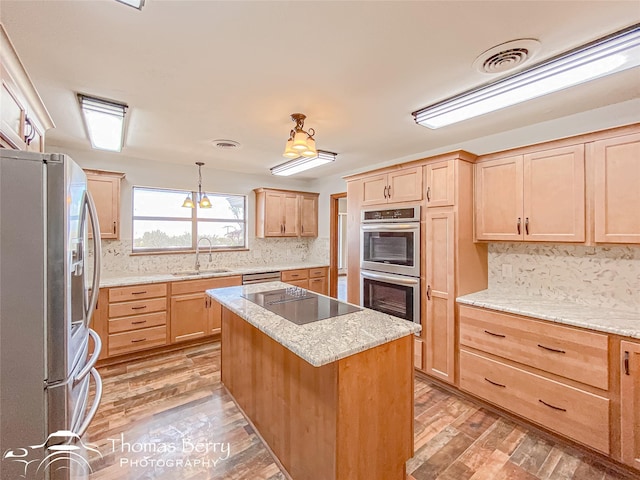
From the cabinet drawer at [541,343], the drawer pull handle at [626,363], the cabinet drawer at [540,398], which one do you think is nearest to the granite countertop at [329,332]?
the cabinet drawer at [541,343]

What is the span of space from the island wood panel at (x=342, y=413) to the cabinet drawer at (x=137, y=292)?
2104mm

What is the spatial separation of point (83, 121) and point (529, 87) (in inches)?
137

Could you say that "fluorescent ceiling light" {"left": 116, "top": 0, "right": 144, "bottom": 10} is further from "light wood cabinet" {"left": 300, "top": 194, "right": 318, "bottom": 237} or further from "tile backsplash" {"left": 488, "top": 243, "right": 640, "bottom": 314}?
"light wood cabinet" {"left": 300, "top": 194, "right": 318, "bottom": 237}

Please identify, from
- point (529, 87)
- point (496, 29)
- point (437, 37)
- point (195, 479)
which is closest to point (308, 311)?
point (195, 479)

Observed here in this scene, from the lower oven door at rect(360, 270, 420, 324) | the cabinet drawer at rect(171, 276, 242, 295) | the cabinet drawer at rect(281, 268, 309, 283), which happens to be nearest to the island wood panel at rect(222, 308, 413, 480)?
the lower oven door at rect(360, 270, 420, 324)

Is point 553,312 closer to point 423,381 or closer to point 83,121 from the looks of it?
point 423,381

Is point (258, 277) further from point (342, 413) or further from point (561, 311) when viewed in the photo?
point (561, 311)

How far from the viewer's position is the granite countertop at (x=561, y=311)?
1821mm

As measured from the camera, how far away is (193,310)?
12.0 ft

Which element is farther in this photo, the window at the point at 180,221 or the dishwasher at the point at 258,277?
the dishwasher at the point at 258,277

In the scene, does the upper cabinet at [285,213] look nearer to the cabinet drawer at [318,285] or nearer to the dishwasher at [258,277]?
the dishwasher at [258,277]

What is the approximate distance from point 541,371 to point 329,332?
67.3 inches

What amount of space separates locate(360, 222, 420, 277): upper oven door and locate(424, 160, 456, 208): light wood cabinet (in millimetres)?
289

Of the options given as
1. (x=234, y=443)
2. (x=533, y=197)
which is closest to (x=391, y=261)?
(x=533, y=197)
